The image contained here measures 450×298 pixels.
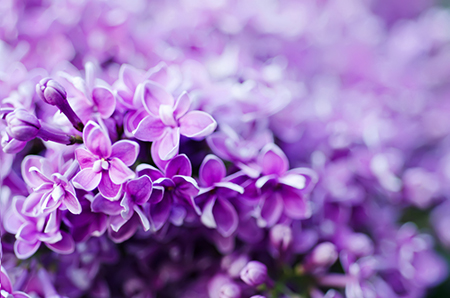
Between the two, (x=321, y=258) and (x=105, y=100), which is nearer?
(x=105, y=100)

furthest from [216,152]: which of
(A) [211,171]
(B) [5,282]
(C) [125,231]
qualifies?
(B) [5,282]

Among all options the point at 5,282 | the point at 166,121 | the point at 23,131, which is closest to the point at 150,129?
the point at 166,121

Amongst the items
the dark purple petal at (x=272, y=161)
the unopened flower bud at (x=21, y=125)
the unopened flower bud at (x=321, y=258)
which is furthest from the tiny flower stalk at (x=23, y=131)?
the unopened flower bud at (x=321, y=258)

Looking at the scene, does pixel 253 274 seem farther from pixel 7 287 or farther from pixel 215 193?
pixel 7 287

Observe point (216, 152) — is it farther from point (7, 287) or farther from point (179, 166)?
point (7, 287)

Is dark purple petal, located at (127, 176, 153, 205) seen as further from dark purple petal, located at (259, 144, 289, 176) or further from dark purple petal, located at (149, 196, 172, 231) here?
dark purple petal, located at (259, 144, 289, 176)

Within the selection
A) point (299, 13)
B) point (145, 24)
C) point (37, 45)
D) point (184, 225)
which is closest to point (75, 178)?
point (184, 225)

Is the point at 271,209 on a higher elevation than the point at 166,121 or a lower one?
lower

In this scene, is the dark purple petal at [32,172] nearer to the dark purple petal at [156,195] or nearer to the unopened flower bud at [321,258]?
the dark purple petal at [156,195]
